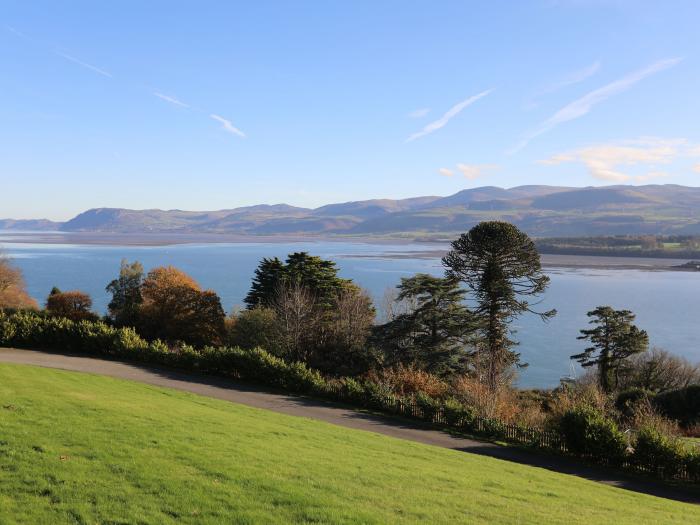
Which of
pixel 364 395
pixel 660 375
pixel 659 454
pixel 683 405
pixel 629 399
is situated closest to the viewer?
pixel 659 454

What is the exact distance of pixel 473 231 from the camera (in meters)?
38.5

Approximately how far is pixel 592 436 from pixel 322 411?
11.5 meters

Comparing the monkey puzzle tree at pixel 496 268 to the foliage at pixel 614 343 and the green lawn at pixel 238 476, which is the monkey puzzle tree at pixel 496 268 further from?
the green lawn at pixel 238 476

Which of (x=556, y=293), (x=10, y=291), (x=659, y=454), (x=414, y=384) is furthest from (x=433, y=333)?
(x=556, y=293)

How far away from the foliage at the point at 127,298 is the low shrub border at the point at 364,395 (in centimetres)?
1156

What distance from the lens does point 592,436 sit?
2070 centimetres

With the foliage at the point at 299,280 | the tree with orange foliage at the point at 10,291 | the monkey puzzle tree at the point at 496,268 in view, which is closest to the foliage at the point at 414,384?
the monkey puzzle tree at the point at 496,268

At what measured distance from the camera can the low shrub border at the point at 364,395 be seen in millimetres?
19891

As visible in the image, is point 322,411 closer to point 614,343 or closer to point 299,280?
point 299,280

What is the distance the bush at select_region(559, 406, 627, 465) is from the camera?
67.0 ft

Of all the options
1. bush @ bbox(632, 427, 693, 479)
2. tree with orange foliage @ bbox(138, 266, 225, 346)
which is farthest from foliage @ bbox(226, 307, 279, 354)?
bush @ bbox(632, 427, 693, 479)

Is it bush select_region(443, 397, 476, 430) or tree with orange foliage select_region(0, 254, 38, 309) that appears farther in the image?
tree with orange foliage select_region(0, 254, 38, 309)

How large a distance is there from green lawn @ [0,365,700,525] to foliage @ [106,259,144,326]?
31115mm

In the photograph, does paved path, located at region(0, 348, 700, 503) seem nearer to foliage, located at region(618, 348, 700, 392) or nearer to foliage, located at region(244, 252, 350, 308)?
foliage, located at region(244, 252, 350, 308)
